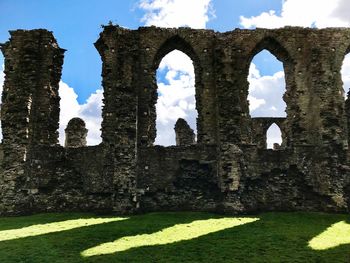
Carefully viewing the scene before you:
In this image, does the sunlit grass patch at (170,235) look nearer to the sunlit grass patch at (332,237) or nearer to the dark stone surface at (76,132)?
the sunlit grass patch at (332,237)

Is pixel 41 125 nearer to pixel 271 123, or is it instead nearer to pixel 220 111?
pixel 220 111

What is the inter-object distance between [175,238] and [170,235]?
0.41 metres

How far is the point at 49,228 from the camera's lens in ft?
48.5

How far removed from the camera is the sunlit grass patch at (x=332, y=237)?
12.8 metres

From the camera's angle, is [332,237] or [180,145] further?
[180,145]

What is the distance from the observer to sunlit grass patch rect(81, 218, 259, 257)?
12117mm

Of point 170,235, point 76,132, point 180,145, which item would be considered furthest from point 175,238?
point 76,132

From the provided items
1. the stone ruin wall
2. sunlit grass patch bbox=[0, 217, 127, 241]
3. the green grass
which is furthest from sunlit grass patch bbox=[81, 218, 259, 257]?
sunlit grass patch bbox=[0, 217, 127, 241]

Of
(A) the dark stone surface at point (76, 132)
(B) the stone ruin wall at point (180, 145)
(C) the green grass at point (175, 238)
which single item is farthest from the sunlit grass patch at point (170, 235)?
(A) the dark stone surface at point (76, 132)

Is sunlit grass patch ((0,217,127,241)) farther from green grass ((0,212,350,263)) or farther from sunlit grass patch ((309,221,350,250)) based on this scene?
sunlit grass patch ((309,221,350,250))

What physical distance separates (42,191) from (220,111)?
8.51 metres

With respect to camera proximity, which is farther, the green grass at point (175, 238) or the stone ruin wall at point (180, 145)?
the stone ruin wall at point (180, 145)

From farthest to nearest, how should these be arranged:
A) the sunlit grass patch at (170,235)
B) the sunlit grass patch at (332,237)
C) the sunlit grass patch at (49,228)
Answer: the sunlit grass patch at (49,228), the sunlit grass patch at (332,237), the sunlit grass patch at (170,235)

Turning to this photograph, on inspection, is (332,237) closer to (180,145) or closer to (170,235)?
(170,235)
